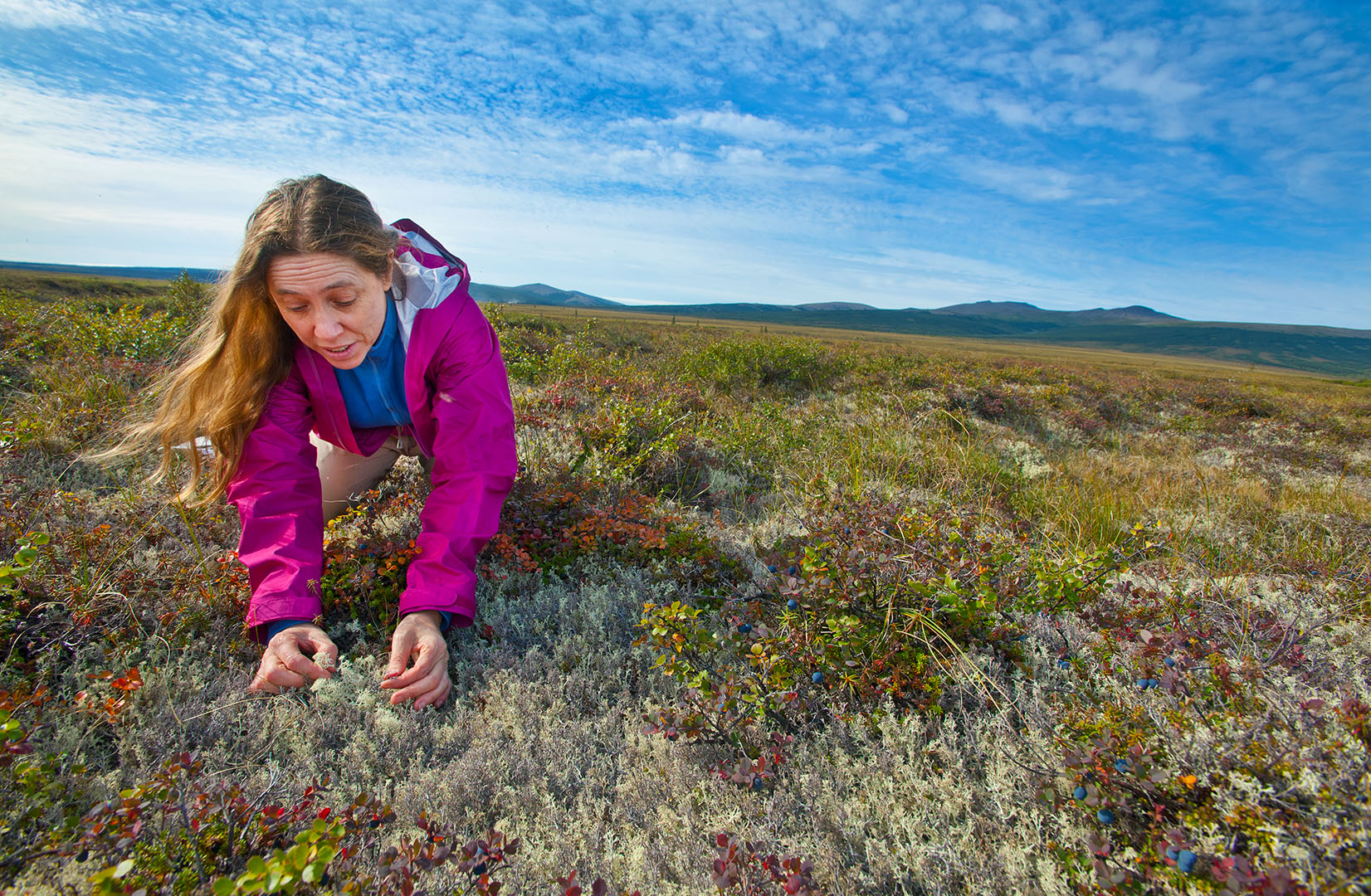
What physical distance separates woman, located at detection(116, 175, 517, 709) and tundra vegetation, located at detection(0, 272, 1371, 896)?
0.27 metres

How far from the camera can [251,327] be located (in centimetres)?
249

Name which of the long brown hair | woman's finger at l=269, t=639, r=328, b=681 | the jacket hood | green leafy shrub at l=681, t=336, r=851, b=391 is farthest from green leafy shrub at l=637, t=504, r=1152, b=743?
green leafy shrub at l=681, t=336, r=851, b=391


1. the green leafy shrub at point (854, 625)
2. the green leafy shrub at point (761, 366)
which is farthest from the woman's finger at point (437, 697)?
the green leafy shrub at point (761, 366)

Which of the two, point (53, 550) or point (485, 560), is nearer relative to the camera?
point (53, 550)

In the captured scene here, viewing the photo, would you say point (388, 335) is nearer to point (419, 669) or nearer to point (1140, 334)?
point (419, 669)

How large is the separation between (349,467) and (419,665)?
178 centimetres

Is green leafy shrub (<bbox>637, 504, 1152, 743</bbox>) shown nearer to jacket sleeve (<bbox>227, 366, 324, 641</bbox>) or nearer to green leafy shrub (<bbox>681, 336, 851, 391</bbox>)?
jacket sleeve (<bbox>227, 366, 324, 641</bbox>)

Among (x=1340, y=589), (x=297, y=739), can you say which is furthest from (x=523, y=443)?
(x=1340, y=589)

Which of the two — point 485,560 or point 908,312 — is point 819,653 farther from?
point 908,312

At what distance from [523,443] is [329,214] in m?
2.42

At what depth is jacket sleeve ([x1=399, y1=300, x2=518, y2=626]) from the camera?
2363 millimetres

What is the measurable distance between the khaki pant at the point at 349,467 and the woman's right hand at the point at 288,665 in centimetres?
128

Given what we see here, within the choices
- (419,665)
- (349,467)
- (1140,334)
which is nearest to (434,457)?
(419,665)

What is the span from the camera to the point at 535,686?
7.54 feet
